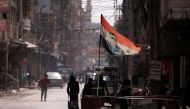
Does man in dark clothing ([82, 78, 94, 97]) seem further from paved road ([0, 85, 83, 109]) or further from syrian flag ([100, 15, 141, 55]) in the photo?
paved road ([0, 85, 83, 109])

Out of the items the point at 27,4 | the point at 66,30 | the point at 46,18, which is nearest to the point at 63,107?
the point at 27,4

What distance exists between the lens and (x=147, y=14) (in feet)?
120

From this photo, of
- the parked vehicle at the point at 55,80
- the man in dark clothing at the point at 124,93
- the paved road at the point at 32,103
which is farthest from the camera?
the parked vehicle at the point at 55,80

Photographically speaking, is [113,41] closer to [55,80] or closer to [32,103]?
[32,103]

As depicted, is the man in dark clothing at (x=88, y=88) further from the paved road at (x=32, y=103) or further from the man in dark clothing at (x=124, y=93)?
the paved road at (x=32, y=103)

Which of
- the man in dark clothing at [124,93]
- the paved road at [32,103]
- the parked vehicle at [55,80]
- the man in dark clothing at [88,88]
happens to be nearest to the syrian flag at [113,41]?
the man in dark clothing at [124,93]

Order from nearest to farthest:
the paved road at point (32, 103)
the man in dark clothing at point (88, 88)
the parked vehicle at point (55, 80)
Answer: the man in dark clothing at point (88, 88), the paved road at point (32, 103), the parked vehicle at point (55, 80)

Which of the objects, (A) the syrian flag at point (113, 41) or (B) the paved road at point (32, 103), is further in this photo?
(B) the paved road at point (32, 103)

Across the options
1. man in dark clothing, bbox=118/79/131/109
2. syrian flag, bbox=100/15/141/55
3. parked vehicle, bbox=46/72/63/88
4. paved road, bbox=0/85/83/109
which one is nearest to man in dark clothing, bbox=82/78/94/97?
man in dark clothing, bbox=118/79/131/109

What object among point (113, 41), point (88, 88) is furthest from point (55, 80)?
point (113, 41)

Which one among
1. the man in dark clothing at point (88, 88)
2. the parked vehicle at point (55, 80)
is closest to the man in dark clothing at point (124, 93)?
the man in dark clothing at point (88, 88)

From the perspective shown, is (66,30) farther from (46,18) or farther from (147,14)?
(147,14)

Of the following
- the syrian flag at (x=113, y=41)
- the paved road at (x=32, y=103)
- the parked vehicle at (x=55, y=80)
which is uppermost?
the syrian flag at (x=113, y=41)

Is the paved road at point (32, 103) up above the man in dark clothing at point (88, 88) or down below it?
below
